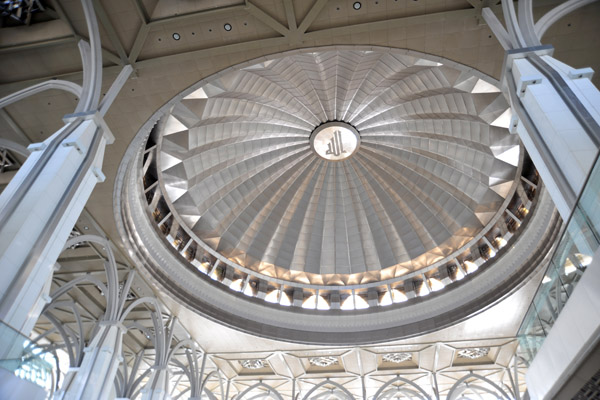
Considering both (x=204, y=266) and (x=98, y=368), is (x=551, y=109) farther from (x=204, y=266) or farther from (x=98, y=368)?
(x=204, y=266)

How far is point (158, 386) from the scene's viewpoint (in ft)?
78.0

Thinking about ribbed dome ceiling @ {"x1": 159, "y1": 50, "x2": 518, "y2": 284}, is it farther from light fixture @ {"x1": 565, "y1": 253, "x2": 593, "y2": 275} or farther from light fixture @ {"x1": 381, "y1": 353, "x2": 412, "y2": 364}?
light fixture @ {"x1": 565, "y1": 253, "x2": 593, "y2": 275}

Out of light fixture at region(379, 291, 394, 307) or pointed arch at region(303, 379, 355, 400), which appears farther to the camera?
pointed arch at region(303, 379, 355, 400)

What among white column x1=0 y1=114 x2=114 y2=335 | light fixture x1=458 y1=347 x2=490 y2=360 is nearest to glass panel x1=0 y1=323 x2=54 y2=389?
white column x1=0 y1=114 x2=114 y2=335

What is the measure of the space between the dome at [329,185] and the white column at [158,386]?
4302mm

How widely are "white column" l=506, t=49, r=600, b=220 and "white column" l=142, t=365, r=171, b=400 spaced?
71.5 ft

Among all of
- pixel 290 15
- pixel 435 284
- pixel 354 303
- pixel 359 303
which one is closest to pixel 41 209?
pixel 290 15

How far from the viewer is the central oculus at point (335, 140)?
2798 centimetres

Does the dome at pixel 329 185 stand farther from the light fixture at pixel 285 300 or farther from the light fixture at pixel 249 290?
the light fixture at pixel 249 290

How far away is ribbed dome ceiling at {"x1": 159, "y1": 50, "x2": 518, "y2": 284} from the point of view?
914 inches

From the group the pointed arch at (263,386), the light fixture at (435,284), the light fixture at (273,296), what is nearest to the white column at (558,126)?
the light fixture at (435,284)

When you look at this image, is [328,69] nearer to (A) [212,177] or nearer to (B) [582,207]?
(A) [212,177]

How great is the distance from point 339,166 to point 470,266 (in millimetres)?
10612

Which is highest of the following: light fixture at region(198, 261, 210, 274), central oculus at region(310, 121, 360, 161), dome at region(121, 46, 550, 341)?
central oculus at region(310, 121, 360, 161)
